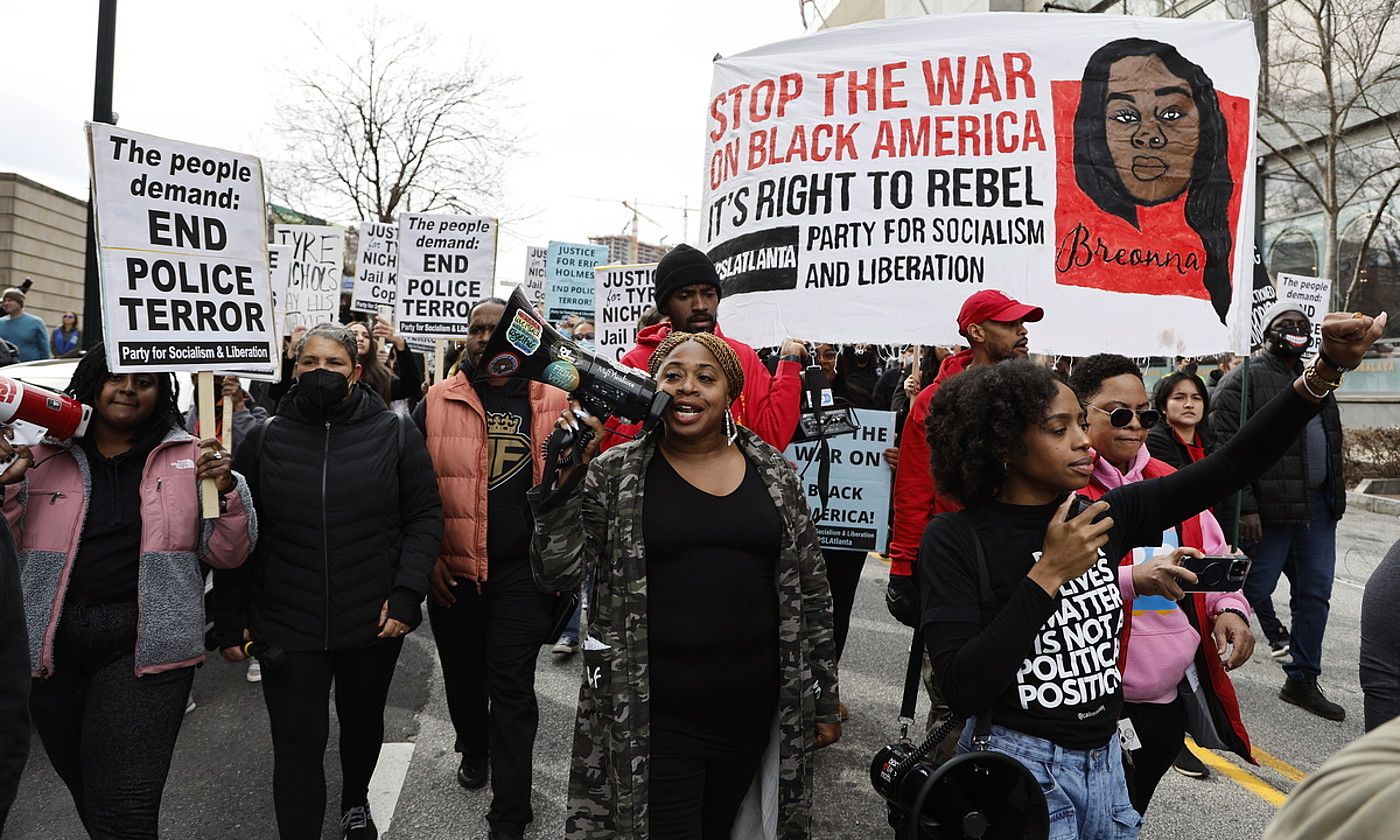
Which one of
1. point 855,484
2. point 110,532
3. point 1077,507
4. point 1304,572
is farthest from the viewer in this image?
point 1304,572

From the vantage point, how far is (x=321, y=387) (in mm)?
3180

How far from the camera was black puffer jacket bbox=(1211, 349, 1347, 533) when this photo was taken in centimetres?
513

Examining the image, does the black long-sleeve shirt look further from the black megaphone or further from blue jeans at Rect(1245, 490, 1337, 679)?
blue jeans at Rect(1245, 490, 1337, 679)

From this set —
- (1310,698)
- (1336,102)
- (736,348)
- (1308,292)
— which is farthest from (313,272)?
(1336,102)

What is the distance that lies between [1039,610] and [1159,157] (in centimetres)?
298

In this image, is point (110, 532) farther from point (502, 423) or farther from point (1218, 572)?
point (1218, 572)

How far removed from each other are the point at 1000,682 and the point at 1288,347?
450cm

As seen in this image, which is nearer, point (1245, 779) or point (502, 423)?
point (502, 423)

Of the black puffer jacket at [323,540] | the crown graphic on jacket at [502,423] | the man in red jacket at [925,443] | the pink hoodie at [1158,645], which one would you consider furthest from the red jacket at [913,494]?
the black puffer jacket at [323,540]

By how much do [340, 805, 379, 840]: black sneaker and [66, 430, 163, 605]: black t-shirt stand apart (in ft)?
3.87

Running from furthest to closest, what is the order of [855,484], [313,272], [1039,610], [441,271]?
[313,272], [441,271], [855,484], [1039,610]

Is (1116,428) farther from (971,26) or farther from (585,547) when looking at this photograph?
(971,26)

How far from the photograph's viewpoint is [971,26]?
4.07 meters

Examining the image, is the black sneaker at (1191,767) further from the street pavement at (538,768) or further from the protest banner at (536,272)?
the protest banner at (536,272)
